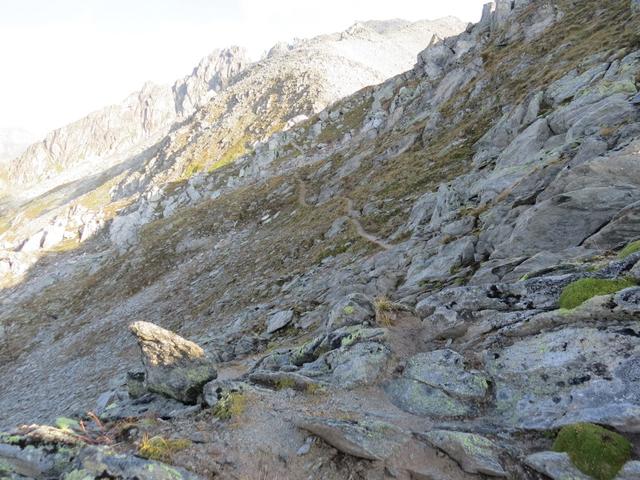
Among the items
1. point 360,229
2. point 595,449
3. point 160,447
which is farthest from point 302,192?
point 595,449

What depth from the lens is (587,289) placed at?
1067 centimetres

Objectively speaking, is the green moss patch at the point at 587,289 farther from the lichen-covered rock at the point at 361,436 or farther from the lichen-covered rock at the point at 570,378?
the lichen-covered rock at the point at 361,436

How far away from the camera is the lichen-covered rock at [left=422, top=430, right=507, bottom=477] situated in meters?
7.86

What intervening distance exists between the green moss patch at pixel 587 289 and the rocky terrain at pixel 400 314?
0.07 m

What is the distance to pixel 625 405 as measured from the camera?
7.69 metres

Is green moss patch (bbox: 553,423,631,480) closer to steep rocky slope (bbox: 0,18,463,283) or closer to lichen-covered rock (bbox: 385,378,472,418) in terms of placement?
lichen-covered rock (bbox: 385,378,472,418)

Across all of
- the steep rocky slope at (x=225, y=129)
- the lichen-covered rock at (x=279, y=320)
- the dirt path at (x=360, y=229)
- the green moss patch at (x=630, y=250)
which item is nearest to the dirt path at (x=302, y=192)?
the dirt path at (x=360, y=229)

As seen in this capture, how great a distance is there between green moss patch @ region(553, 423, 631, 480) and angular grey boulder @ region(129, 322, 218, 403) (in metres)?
10.6

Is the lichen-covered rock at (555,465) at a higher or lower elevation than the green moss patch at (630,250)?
lower

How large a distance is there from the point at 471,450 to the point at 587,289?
5.69m

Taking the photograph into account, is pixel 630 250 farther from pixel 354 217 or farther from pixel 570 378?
pixel 354 217

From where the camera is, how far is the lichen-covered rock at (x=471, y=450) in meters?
7.86

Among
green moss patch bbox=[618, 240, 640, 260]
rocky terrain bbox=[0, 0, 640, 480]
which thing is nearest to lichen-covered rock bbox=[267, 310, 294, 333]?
rocky terrain bbox=[0, 0, 640, 480]

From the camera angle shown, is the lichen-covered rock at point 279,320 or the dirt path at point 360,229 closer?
the lichen-covered rock at point 279,320
